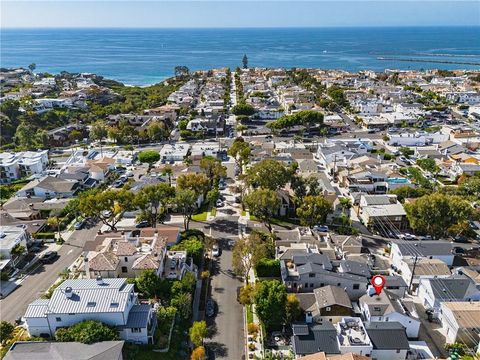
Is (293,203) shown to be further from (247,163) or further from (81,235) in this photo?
(81,235)

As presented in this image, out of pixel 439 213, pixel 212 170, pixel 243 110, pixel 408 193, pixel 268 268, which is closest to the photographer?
pixel 268 268

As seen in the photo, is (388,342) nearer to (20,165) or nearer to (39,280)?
(39,280)

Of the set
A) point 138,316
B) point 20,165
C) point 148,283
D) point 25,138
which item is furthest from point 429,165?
point 25,138

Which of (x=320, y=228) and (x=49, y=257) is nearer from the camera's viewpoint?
(x=49, y=257)

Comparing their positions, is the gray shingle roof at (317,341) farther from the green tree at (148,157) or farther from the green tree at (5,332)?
the green tree at (148,157)

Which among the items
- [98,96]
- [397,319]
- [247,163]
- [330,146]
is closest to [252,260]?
[397,319]

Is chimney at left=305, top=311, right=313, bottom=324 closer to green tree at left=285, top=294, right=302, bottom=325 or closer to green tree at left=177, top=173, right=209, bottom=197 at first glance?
green tree at left=285, top=294, right=302, bottom=325
